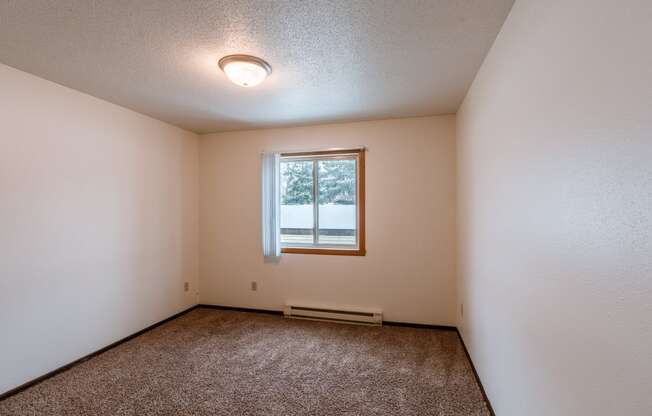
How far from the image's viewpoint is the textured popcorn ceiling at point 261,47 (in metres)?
1.56

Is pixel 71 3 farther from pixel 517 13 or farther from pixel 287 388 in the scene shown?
pixel 287 388

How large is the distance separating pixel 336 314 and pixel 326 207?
1344 millimetres

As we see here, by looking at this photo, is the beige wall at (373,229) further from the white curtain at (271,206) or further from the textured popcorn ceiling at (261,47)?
A: the textured popcorn ceiling at (261,47)

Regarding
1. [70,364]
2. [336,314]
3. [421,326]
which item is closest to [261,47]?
[336,314]

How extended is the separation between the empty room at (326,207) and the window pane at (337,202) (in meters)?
0.03

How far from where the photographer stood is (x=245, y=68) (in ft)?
6.82

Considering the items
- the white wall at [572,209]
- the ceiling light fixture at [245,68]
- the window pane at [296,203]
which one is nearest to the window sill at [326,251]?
the window pane at [296,203]

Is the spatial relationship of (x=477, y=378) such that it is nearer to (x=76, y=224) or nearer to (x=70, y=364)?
(x=70, y=364)

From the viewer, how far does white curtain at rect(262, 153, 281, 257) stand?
3.77 meters

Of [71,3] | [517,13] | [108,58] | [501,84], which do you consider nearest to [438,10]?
[517,13]

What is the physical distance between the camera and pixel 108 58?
2.08 meters

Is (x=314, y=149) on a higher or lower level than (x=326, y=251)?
higher

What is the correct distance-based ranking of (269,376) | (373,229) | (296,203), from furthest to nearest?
(296,203) < (373,229) < (269,376)

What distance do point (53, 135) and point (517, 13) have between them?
3436mm
